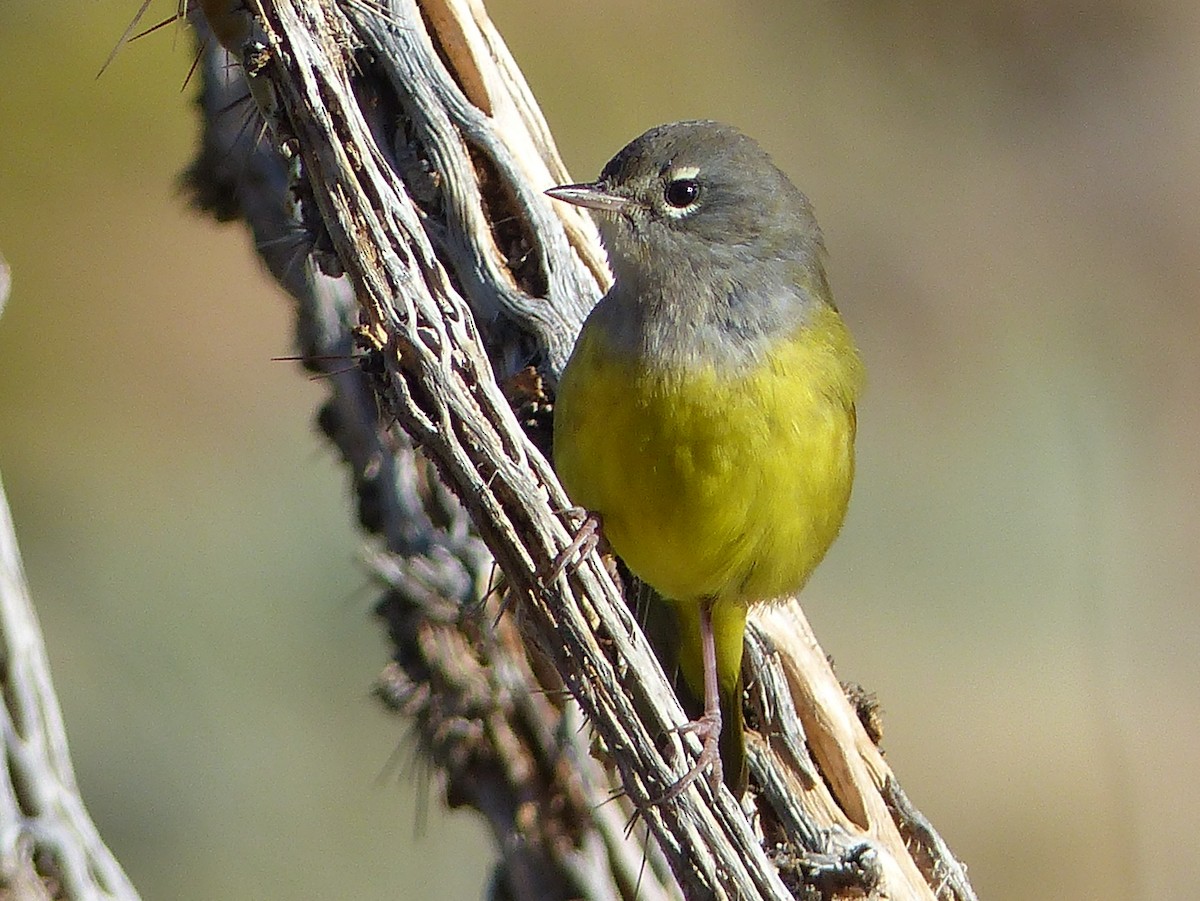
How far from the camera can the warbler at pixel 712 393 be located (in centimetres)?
314

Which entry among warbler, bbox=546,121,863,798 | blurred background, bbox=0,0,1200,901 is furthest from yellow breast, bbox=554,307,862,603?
blurred background, bbox=0,0,1200,901

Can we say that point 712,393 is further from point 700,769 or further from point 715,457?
point 700,769

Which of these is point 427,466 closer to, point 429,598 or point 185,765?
point 429,598

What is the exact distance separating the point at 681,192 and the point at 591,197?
0.29 metres

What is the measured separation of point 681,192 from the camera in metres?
3.50

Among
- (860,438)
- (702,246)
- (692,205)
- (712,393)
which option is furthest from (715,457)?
(860,438)

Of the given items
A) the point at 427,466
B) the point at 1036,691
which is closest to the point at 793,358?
the point at 427,466

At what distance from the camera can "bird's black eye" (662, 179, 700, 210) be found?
349 cm

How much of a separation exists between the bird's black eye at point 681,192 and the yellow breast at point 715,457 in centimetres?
41

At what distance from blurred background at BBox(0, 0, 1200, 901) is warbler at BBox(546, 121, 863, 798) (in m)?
2.48

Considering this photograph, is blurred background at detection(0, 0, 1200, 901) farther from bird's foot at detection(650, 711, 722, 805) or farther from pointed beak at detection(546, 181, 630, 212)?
bird's foot at detection(650, 711, 722, 805)

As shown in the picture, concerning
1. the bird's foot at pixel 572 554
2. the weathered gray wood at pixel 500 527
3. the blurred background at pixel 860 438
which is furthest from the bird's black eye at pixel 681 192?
the blurred background at pixel 860 438

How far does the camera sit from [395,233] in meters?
2.45

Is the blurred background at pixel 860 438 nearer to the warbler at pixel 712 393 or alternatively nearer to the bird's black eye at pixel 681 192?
the warbler at pixel 712 393
